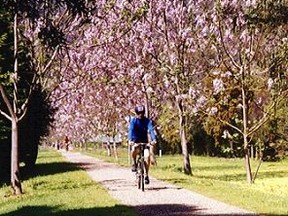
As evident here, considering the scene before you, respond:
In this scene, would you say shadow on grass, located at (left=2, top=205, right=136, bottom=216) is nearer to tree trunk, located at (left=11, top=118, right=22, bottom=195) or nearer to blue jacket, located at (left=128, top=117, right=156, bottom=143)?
blue jacket, located at (left=128, top=117, right=156, bottom=143)

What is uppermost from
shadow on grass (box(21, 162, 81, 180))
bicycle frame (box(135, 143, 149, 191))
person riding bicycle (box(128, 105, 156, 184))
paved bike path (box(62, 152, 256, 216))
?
person riding bicycle (box(128, 105, 156, 184))

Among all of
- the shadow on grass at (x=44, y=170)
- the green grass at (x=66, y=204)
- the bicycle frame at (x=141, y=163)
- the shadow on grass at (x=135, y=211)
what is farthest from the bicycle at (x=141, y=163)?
the shadow on grass at (x=44, y=170)

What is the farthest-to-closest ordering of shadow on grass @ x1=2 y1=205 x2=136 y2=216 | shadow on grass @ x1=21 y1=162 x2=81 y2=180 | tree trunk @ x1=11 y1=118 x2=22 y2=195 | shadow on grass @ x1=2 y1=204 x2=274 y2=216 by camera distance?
shadow on grass @ x1=21 y1=162 x2=81 y2=180, tree trunk @ x1=11 y1=118 x2=22 y2=195, shadow on grass @ x1=2 y1=205 x2=136 y2=216, shadow on grass @ x1=2 y1=204 x2=274 y2=216

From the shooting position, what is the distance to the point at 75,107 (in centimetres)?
5678

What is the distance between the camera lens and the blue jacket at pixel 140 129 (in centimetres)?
1542

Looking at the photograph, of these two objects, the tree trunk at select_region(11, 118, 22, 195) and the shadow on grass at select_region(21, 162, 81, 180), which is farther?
the shadow on grass at select_region(21, 162, 81, 180)

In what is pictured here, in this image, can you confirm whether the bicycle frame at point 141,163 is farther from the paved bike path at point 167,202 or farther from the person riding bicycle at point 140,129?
the paved bike path at point 167,202

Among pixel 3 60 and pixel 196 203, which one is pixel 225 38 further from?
pixel 196 203

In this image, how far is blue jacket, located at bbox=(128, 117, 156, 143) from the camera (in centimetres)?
1542

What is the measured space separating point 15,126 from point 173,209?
8794 millimetres

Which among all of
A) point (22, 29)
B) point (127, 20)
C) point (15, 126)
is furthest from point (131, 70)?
point (15, 126)

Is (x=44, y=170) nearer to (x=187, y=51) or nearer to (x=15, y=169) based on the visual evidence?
(x=187, y=51)

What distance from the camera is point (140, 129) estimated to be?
51.0 ft

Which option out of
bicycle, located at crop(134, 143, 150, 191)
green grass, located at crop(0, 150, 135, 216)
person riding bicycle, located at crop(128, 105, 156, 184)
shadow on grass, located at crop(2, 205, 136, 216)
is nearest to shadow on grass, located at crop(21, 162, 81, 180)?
green grass, located at crop(0, 150, 135, 216)
